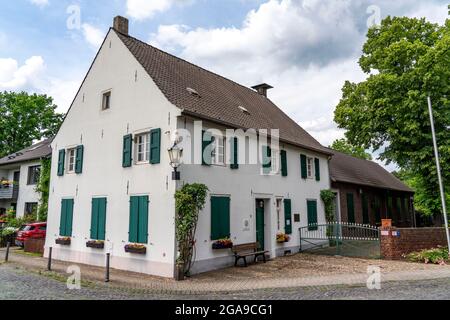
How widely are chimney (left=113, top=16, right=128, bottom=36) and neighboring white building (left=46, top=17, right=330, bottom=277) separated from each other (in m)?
0.06

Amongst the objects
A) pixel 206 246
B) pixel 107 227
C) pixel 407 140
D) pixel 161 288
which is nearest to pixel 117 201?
pixel 107 227

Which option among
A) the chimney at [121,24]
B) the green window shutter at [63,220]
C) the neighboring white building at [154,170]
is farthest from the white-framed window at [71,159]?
the chimney at [121,24]

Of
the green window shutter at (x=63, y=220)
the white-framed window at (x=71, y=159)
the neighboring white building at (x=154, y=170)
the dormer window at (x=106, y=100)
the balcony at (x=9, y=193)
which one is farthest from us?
the balcony at (x=9, y=193)

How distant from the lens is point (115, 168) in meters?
12.9

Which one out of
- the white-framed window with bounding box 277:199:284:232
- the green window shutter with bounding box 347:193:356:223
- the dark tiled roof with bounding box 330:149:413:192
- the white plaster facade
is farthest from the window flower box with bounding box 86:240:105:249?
the green window shutter with bounding box 347:193:356:223

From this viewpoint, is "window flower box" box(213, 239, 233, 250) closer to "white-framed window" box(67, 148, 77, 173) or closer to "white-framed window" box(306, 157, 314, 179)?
"white-framed window" box(306, 157, 314, 179)

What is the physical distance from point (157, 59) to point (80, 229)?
7651mm

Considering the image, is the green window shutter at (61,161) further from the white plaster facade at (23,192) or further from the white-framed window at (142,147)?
the white plaster facade at (23,192)

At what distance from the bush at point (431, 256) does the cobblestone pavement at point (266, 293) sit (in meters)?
2.81

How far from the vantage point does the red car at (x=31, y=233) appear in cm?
1758

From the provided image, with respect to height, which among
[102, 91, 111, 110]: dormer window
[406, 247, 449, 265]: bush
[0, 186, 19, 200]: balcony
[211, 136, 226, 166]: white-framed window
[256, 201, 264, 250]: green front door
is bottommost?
[406, 247, 449, 265]: bush

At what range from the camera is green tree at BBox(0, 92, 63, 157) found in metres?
37.1

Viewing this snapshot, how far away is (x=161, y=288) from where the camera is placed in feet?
29.5

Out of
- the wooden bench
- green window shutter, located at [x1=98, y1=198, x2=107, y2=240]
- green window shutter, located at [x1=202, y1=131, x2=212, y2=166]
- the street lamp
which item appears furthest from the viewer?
green window shutter, located at [x1=98, y1=198, x2=107, y2=240]
